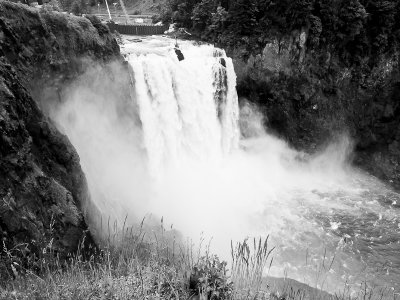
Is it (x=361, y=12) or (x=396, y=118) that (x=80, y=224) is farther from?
(x=396, y=118)

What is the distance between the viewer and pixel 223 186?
50.3ft

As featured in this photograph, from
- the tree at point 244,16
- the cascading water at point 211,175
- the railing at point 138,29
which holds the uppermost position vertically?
the tree at point 244,16

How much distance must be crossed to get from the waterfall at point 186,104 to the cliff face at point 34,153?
4.08 m

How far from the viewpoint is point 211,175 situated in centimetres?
1565

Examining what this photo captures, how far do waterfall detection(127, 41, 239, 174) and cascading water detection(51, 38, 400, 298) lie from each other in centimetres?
4

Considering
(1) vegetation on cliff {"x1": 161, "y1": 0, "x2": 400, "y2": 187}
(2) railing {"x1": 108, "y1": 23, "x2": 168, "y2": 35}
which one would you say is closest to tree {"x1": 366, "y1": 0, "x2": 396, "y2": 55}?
(1) vegetation on cliff {"x1": 161, "y1": 0, "x2": 400, "y2": 187}

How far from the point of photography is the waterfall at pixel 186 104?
13698mm

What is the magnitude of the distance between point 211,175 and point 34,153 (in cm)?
997

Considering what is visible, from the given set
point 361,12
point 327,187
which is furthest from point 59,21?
point 361,12

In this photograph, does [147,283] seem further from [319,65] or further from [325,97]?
[325,97]

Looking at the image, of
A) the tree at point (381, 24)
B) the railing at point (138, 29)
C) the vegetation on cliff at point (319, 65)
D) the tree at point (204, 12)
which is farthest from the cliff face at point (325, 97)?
the railing at point (138, 29)

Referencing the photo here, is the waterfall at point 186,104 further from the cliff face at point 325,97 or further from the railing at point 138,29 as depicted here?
the railing at point 138,29

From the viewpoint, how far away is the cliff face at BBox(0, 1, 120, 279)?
514cm

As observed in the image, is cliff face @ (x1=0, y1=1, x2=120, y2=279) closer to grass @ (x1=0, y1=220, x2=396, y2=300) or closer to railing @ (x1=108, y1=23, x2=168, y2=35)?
grass @ (x1=0, y1=220, x2=396, y2=300)
